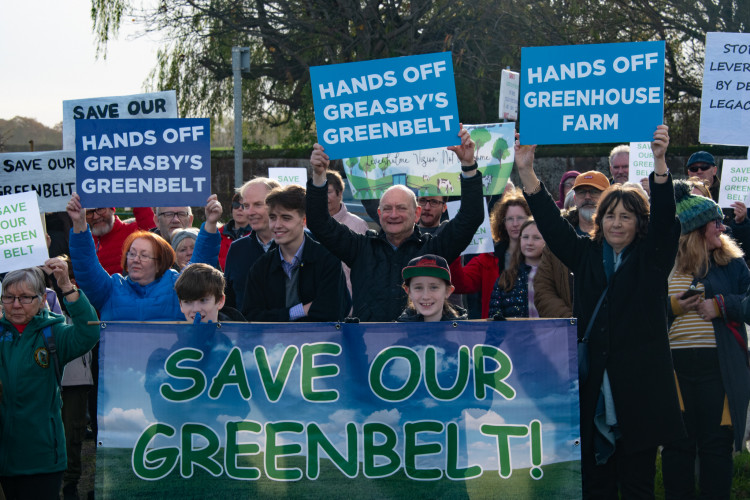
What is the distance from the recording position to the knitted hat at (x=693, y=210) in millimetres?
4951

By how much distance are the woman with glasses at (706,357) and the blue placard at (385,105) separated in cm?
141

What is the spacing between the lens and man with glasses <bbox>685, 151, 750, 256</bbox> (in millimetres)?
6914

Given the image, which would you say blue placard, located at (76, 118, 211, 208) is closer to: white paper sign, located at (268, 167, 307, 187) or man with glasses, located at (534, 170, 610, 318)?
man with glasses, located at (534, 170, 610, 318)

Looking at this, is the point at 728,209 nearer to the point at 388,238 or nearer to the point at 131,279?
the point at 388,238

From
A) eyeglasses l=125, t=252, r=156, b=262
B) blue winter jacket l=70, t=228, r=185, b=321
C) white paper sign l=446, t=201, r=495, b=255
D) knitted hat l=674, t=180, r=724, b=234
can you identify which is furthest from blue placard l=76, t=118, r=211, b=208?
knitted hat l=674, t=180, r=724, b=234

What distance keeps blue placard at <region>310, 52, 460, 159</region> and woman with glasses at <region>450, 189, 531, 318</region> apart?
1002mm

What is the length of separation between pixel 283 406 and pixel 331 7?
14.4 meters

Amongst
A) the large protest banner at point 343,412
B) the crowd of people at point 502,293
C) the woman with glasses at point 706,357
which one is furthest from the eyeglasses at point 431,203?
the large protest banner at point 343,412

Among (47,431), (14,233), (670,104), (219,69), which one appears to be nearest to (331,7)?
(219,69)

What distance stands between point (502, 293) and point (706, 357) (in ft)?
3.92

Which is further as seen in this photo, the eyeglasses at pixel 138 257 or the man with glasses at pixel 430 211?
the man with glasses at pixel 430 211

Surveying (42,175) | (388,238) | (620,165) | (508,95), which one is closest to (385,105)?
(388,238)

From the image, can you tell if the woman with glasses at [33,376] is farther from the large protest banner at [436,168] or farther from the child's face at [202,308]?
the large protest banner at [436,168]

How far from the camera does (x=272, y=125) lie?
20875mm
